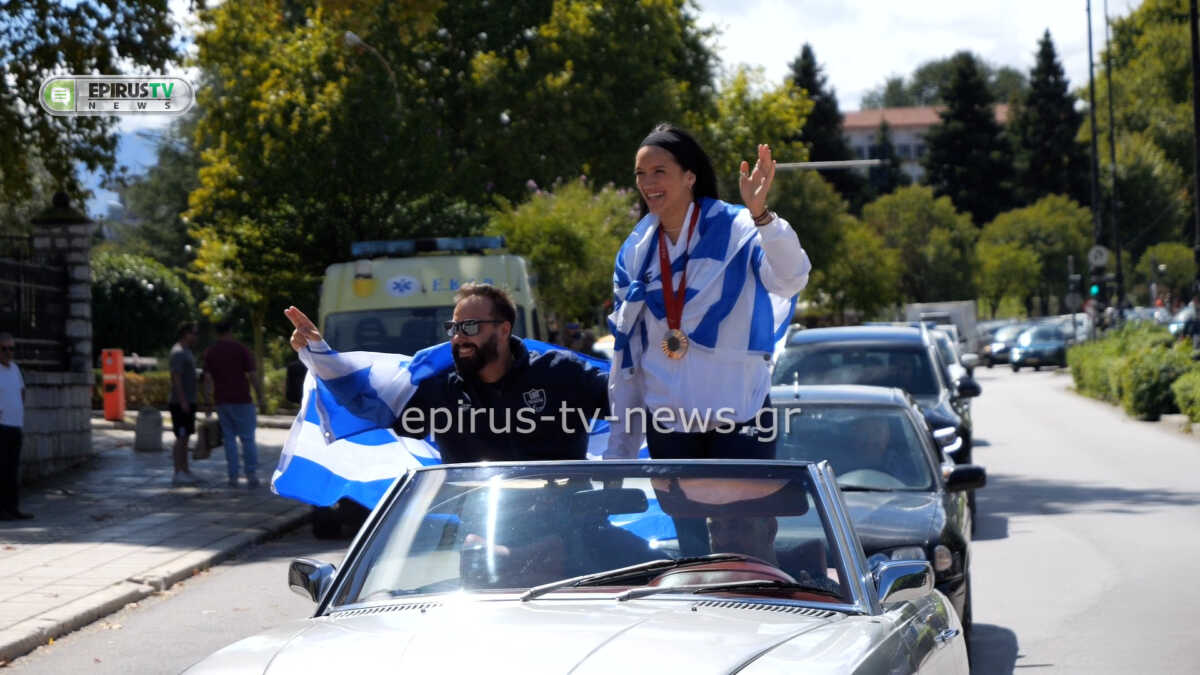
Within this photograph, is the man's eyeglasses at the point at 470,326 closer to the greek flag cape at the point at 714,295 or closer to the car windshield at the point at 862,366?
the greek flag cape at the point at 714,295

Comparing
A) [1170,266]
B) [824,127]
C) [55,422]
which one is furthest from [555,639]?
Result: [1170,266]

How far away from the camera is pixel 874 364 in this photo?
14.8 metres

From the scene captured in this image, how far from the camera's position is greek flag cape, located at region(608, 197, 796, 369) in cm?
561

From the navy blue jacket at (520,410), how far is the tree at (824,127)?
8647cm

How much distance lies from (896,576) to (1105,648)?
4.47 meters

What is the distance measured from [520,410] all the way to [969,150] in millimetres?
102238

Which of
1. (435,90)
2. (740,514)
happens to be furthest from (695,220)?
(435,90)

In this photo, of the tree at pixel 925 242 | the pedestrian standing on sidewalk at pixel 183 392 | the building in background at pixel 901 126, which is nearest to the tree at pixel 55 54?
the pedestrian standing on sidewalk at pixel 183 392

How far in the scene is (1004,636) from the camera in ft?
29.4

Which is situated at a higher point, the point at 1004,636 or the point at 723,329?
the point at 723,329

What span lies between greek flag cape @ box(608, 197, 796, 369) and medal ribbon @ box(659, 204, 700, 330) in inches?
0.7

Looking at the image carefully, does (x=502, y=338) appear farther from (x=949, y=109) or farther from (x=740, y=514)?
(x=949, y=109)

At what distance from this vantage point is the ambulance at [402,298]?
15.5 metres

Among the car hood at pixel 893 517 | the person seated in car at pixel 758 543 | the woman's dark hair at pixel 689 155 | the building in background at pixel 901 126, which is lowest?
the car hood at pixel 893 517
